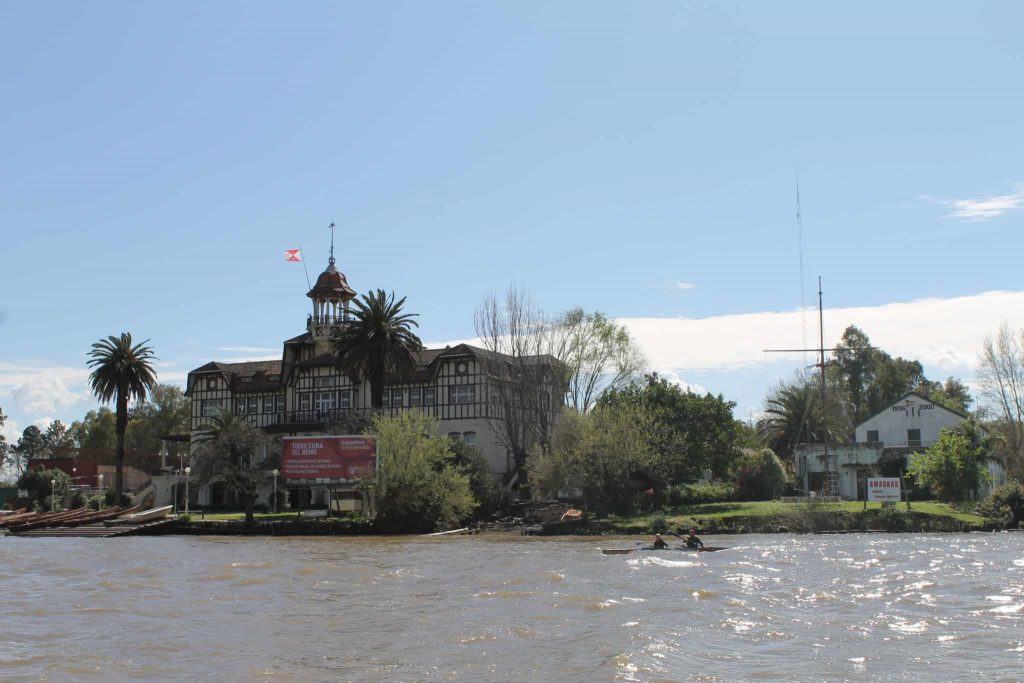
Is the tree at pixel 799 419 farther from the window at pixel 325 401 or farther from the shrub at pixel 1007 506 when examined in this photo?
the window at pixel 325 401

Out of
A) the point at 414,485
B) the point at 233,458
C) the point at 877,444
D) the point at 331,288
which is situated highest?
the point at 331,288

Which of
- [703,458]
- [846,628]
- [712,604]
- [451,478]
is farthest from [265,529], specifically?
[846,628]

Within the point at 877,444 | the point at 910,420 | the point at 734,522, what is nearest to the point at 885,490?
the point at 734,522

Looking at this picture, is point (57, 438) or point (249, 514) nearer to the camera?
point (249, 514)

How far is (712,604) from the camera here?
81.7 feet

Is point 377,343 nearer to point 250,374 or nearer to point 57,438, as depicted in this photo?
point 250,374

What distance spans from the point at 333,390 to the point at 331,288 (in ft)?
27.8

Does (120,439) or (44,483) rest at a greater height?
(120,439)

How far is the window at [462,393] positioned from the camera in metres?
76.9

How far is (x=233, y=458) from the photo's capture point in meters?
66.4

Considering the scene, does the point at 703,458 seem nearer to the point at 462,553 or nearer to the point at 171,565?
the point at 462,553

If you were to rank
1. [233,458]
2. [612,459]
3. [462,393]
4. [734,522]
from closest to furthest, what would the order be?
[734,522] → [612,459] → [233,458] → [462,393]

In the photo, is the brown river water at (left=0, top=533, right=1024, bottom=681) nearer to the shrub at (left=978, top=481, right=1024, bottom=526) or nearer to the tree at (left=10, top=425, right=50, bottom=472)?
the shrub at (left=978, top=481, right=1024, bottom=526)

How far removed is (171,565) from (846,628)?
2622 centimetres
